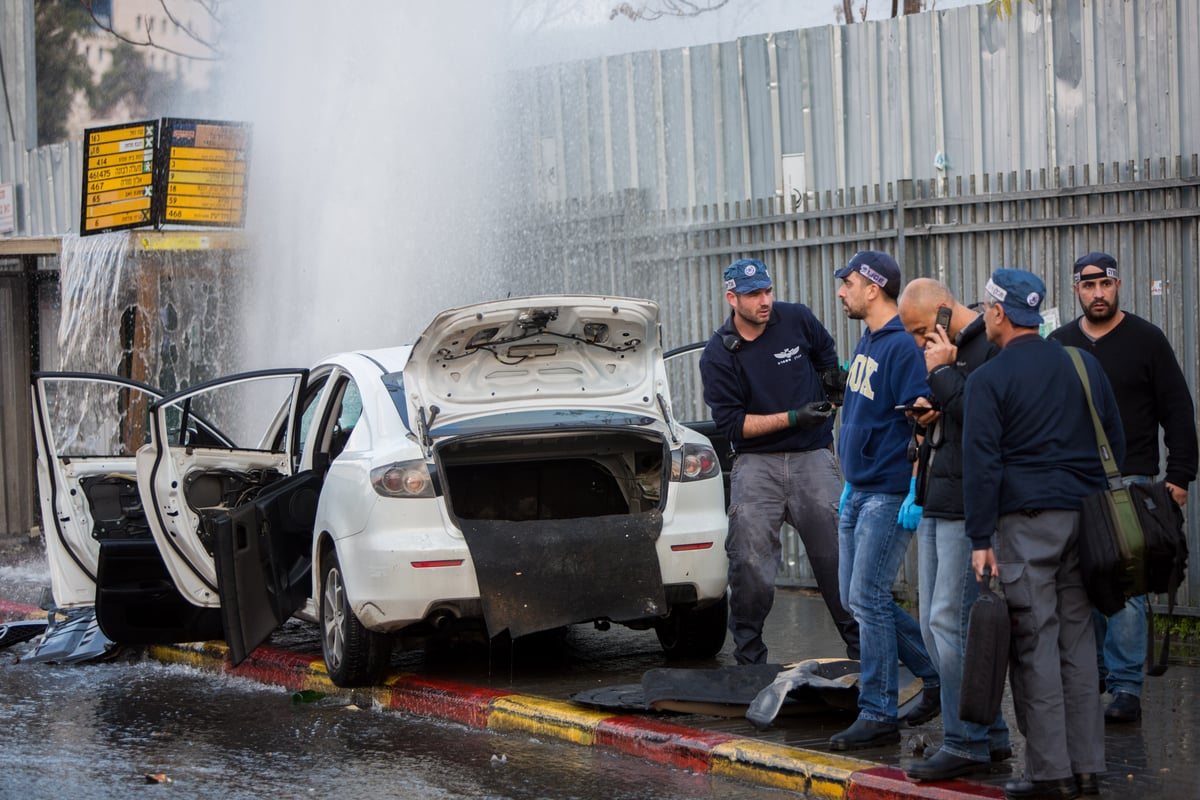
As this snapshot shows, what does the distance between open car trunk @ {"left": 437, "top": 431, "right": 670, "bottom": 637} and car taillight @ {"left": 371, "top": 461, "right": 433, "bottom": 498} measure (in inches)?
3.6

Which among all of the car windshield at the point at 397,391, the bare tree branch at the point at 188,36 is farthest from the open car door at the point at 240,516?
the bare tree branch at the point at 188,36

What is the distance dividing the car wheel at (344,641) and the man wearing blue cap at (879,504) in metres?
2.62

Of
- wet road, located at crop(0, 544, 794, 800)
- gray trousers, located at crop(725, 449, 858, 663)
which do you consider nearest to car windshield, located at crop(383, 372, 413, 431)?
wet road, located at crop(0, 544, 794, 800)

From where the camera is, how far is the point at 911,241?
10.2m

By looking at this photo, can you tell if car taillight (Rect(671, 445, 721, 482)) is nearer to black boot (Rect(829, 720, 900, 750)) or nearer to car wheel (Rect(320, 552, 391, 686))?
car wheel (Rect(320, 552, 391, 686))

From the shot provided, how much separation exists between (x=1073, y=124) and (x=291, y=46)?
30.5 ft

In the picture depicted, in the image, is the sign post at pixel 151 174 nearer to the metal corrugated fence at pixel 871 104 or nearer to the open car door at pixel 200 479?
the metal corrugated fence at pixel 871 104

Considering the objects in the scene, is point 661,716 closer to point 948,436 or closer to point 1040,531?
point 948,436

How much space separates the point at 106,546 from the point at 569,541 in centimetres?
298

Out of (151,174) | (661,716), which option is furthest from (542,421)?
(151,174)

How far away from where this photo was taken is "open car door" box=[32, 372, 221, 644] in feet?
30.7

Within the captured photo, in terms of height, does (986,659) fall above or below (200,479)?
below

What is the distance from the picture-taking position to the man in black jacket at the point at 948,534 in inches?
230

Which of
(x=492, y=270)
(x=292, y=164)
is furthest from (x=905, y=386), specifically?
(x=292, y=164)
